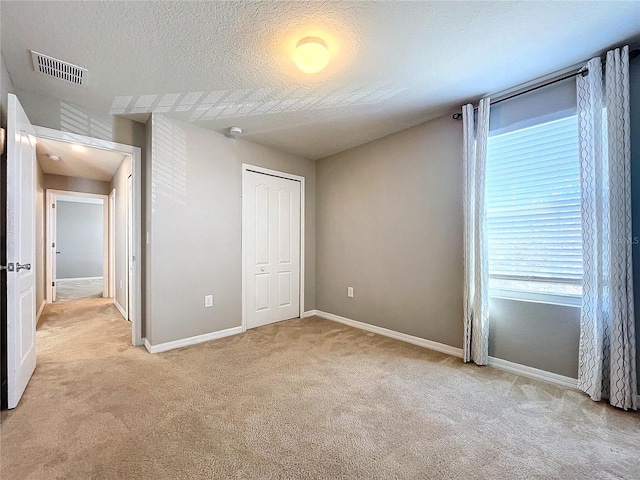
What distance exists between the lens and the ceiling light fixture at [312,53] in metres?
1.81

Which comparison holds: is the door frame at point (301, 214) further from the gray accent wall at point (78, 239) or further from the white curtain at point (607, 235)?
the gray accent wall at point (78, 239)

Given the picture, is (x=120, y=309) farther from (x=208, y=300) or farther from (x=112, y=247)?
(x=208, y=300)

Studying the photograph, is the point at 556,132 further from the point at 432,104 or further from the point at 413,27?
the point at 413,27

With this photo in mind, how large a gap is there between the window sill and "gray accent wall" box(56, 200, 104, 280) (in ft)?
31.5

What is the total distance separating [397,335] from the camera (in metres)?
3.35

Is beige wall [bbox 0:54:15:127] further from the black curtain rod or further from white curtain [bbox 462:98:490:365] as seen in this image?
the black curtain rod

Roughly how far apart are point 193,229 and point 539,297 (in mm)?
3349

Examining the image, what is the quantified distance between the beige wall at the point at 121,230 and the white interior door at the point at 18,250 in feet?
6.80

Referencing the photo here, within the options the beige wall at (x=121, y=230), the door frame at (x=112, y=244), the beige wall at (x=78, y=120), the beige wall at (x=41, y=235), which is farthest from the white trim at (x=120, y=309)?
the beige wall at (x=78, y=120)

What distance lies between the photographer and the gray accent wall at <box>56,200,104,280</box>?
8.29 meters

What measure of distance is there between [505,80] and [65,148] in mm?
5101

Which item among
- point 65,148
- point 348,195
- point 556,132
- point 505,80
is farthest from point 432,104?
point 65,148

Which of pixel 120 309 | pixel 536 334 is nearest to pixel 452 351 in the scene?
pixel 536 334

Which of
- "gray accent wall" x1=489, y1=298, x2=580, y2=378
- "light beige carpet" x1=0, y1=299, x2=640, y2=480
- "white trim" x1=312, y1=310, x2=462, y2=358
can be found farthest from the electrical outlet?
"gray accent wall" x1=489, y1=298, x2=580, y2=378
